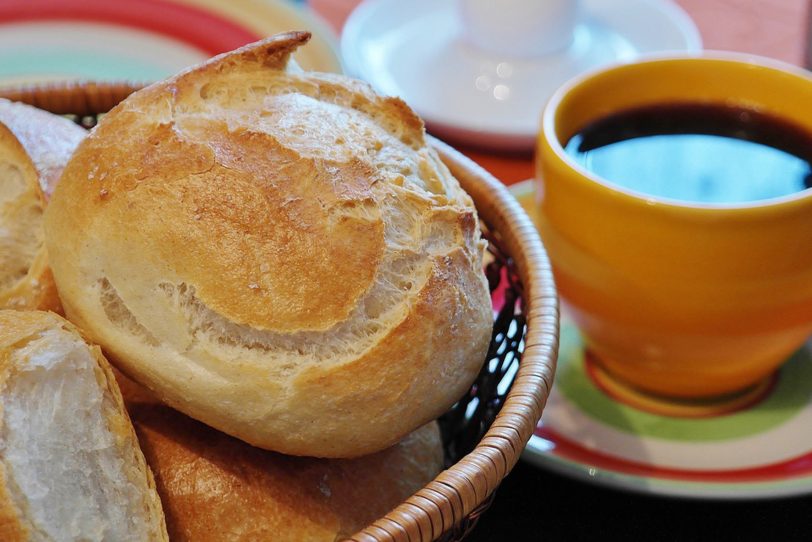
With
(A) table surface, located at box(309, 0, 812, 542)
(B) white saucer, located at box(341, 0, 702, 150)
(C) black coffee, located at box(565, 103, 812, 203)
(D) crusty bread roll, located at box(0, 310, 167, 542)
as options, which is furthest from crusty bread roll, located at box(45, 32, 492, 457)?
(B) white saucer, located at box(341, 0, 702, 150)

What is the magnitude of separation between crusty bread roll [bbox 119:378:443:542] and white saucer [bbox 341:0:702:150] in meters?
0.62

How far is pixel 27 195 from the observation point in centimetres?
81

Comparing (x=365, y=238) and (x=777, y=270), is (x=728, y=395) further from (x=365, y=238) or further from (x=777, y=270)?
(x=365, y=238)

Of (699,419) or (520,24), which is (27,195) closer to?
(699,419)

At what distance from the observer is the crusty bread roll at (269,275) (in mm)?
637

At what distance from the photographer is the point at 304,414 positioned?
0.64 metres

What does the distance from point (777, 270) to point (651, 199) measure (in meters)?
0.14

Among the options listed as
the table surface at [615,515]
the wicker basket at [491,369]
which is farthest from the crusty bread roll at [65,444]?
the table surface at [615,515]

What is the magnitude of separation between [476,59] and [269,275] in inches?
33.9

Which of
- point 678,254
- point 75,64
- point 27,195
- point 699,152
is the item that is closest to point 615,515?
point 678,254

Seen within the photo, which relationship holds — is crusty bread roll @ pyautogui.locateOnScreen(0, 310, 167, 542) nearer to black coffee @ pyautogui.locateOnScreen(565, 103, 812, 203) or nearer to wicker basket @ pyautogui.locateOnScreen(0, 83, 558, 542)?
wicker basket @ pyautogui.locateOnScreen(0, 83, 558, 542)

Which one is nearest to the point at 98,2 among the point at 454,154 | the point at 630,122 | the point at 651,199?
the point at 454,154

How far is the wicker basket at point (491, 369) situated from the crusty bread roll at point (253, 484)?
7cm

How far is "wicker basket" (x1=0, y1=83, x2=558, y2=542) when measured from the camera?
1.96ft
